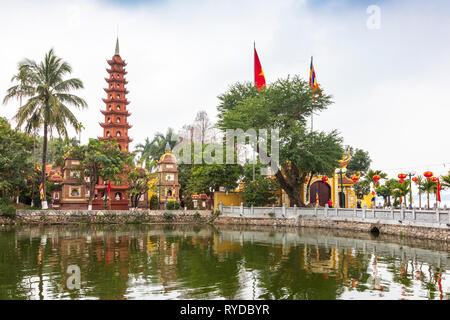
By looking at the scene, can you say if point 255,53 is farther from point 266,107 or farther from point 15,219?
point 15,219

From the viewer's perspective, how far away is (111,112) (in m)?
39.7

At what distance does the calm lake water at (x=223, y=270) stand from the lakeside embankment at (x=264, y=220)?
1280 millimetres

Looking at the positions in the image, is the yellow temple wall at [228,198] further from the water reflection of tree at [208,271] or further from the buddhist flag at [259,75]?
the water reflection of tree at [208,271]

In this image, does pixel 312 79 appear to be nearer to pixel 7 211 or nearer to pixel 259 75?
pixel 259 75

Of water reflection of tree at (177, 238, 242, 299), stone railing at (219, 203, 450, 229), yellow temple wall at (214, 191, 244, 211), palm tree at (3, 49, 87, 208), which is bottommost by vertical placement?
water reflection of tree at (177, 238, 242, 299)

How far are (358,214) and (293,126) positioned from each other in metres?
8.52

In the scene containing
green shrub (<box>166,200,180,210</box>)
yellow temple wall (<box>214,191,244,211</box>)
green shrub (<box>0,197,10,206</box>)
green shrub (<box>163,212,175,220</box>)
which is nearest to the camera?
green shrub (<box>0,197,10,206</box>)

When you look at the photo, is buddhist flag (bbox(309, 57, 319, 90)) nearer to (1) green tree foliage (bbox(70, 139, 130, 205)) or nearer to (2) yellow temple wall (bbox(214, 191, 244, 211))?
(2) yellow temple wall (bbox(214, 191, 244, 211))

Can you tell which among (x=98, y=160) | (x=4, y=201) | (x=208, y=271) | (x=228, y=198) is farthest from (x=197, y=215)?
(x=208, y=271)

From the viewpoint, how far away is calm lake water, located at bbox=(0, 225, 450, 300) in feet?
28.2

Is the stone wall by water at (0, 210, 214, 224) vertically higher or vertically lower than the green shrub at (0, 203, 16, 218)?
lower

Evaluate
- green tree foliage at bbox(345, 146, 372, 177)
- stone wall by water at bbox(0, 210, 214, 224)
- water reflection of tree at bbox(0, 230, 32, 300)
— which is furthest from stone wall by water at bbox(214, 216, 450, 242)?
green tree foliage at bbox(345, 146, 372, 177)
